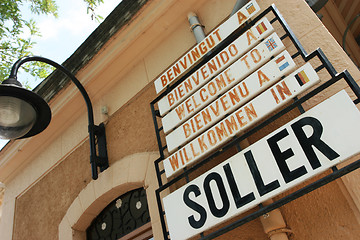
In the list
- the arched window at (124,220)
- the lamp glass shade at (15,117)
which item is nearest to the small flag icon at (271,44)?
the arched window at (124,220)

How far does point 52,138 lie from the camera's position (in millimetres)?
5172

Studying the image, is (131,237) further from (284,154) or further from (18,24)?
(18,24)

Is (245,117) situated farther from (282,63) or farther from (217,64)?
(217,64)

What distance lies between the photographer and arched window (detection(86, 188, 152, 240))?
11.8ft

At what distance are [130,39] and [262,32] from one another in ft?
6.75

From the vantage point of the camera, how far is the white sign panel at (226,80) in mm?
2646

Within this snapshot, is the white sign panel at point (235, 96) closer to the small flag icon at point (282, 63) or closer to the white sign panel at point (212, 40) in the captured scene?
the small flag icon at point (282, 63)

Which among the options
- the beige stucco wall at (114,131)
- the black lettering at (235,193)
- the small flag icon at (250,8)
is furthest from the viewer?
the beige stucco wall at (114,131)

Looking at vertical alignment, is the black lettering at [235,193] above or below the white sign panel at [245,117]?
below

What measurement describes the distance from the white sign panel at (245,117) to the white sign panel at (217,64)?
1.79 feet

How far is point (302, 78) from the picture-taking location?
230cm

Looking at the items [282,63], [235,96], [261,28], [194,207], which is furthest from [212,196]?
[261,28]

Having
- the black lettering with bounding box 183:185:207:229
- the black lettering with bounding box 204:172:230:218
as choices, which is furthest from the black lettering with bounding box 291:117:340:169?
the black lettering with bounding box 183:185:207:229

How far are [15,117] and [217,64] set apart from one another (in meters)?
2.12
